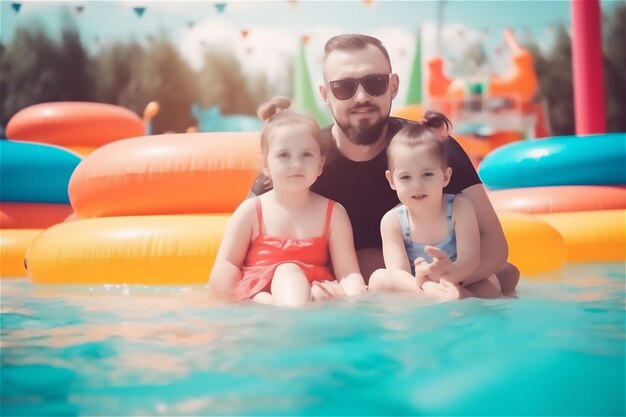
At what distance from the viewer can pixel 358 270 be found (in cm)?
224

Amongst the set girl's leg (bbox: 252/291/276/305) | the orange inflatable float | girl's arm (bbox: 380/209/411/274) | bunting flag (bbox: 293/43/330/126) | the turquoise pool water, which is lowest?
the turquoise pool water

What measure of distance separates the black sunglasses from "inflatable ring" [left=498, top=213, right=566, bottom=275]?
1.33 metres

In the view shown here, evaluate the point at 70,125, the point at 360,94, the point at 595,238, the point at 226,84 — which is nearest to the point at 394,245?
the point at 360,94

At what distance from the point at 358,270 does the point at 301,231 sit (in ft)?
0.81

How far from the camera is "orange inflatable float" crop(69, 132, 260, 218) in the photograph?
11.2 ft

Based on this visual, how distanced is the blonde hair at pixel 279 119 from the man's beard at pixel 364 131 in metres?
0.13

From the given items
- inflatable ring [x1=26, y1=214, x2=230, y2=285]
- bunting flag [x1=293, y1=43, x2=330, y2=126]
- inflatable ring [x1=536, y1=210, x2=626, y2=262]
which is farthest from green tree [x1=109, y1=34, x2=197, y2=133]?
inflatable ring [x1=536, y1=210, x2=626, y2=262]

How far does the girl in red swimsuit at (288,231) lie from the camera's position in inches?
85.4

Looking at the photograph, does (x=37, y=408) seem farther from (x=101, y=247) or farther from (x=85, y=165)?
(x=85, y=165)

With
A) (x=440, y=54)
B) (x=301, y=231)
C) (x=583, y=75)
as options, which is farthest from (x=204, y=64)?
(x=301, y=231)

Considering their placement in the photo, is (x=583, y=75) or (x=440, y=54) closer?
(x=583, y=75)

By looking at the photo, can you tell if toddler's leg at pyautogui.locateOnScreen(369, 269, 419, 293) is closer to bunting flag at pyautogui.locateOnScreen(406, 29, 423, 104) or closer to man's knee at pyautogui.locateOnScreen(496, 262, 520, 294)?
man's knee at pyautogui.locateOnScreen(496, 262, 520, 294)

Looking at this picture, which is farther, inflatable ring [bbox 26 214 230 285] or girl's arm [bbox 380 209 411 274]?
inflatable ring [bbox 26 214 230 285]

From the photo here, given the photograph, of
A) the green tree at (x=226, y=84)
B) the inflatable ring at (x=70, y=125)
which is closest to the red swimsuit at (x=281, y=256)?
the inflatable ring at (x=70, y=125)
